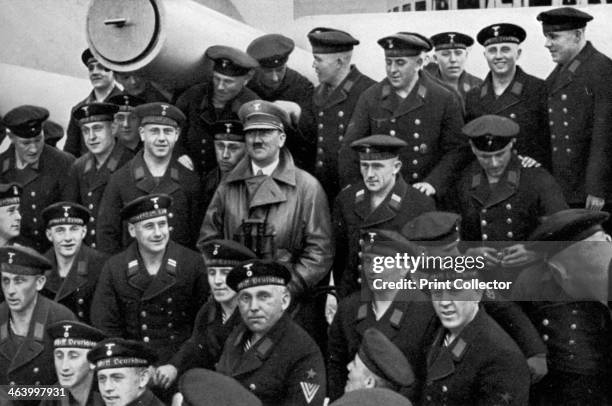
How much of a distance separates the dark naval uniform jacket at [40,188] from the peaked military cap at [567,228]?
254cm

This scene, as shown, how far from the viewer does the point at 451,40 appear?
7004 mm

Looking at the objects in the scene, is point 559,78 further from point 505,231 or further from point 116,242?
point 116,242

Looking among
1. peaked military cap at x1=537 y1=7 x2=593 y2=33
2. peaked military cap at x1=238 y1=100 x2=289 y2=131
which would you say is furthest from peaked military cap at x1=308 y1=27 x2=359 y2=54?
peaked military cap at x1=537 y1=7 x2=593 y2=33

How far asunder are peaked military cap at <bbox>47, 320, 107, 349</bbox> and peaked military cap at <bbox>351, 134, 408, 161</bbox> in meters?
1.40

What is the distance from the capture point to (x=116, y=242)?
21.6 feet

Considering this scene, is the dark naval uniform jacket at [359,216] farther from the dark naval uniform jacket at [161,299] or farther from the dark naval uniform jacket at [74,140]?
the dark naval uniform jacket at [74,140]

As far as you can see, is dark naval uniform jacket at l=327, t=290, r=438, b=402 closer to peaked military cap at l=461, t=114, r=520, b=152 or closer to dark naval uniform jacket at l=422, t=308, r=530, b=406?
dark naval uniform jacket at l=422, t=308, r=530, b=406

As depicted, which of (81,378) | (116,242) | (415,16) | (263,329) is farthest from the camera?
(415,16)

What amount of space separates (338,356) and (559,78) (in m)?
1.62

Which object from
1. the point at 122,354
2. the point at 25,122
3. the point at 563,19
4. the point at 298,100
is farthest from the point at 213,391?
the point at 25,122

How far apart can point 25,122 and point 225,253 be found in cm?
174

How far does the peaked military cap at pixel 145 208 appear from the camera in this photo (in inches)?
248

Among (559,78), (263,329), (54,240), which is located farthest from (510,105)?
(54,240)

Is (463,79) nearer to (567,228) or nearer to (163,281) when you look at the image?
(567,228)
